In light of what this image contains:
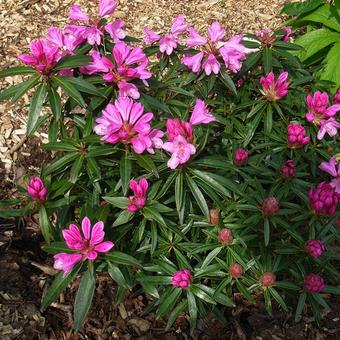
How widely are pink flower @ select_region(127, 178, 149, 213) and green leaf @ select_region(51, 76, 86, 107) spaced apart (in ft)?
1.44

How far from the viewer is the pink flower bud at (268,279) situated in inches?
110

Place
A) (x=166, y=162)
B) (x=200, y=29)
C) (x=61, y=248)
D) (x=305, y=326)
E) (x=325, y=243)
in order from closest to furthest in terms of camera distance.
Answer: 1. (x=61, y=248)
2. (x=166, y=162)
3. (x=325, y=243)
4. (x=305, y=326)
5. (x=200, y=29)

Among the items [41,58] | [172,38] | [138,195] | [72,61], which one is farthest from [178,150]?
[172,38]

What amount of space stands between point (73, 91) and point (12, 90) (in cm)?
32

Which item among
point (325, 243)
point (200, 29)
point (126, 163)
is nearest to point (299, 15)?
point (200, 29)

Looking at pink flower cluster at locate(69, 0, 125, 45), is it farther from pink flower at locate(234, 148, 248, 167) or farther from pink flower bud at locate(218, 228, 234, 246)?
pink flower bud at locate(218, 228, 234, 246)

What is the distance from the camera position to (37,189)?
8.70ft

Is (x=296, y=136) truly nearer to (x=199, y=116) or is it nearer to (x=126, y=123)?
(x=199, y=116)

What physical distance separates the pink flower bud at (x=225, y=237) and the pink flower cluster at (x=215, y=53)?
85 centimetres

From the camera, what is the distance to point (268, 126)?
119 inches

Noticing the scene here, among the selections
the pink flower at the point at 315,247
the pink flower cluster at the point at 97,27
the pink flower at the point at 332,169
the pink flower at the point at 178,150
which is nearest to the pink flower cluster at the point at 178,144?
the pink flower at the point at 178,150

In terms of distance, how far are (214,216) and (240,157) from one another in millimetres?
351

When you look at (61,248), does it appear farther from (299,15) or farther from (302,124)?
(299,15)

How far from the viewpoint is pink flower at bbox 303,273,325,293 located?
275 centimetres
